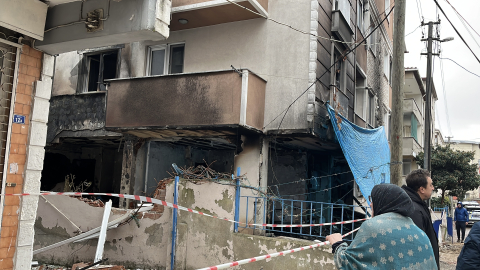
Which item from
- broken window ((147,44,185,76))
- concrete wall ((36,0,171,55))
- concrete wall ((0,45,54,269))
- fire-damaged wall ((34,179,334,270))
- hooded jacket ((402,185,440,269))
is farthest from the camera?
broken window ((147,44,185,76))

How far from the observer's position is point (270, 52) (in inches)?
387

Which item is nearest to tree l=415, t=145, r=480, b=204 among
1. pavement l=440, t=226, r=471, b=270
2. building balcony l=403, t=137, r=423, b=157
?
building balcony l=403, t=137, r=423, b=157

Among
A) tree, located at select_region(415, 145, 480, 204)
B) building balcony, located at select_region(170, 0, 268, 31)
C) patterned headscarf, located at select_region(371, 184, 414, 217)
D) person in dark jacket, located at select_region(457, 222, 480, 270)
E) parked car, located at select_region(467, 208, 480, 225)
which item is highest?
building balcony, located at select_region(170, 0, 268, 31)

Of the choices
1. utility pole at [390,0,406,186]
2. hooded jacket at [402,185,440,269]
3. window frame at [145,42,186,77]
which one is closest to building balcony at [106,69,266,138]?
window frame at [145,42,186,77]

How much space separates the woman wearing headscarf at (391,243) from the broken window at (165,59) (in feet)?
29.0

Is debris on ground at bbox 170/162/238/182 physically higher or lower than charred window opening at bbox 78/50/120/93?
lower

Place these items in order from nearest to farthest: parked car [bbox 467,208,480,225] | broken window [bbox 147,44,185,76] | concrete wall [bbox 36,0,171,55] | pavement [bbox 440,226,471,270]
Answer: concrete wall [bbox 36,0,171,55] → pavement [bbox 440,226,471,270] → broken window [bbox 147,44,185,76] → parked car [bbox 467,208,480,225]

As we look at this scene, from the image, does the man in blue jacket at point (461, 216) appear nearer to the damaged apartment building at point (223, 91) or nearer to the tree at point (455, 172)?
the tree at point (455, 172)

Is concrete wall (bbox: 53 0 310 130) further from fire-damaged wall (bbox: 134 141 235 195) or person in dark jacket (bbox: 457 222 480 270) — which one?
person in dark jacket (bbox: 457 222 480 270)

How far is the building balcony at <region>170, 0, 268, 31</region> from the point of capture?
939 centimetres

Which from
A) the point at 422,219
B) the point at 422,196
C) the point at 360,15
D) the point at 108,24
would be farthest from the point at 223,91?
the point at 360,15

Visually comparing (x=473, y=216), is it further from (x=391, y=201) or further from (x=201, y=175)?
(x=391, y=201)

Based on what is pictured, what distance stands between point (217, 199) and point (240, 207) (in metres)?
0.50

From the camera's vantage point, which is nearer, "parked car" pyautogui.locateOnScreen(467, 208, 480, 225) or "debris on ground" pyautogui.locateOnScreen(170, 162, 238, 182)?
"debris on ground" pyautogui.locateOnScreen(170, 162, 238, 182)
